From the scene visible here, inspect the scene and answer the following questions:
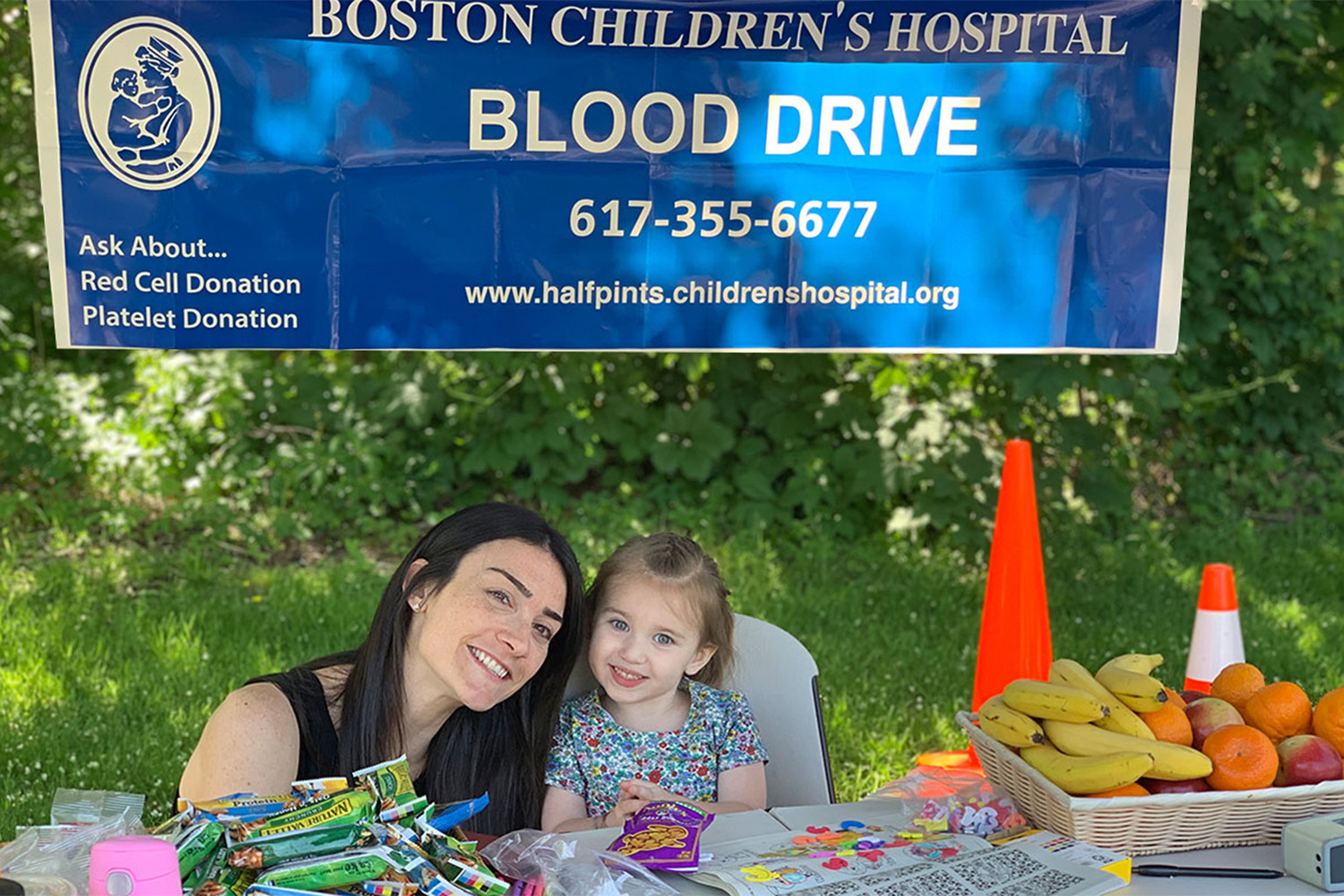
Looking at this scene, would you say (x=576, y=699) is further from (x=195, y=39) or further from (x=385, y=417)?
(x=385, y=417)

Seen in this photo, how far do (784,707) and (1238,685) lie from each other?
109cm

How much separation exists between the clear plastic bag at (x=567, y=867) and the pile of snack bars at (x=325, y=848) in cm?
6

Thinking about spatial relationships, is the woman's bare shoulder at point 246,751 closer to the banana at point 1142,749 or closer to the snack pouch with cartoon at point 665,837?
the snack pouch with cartoon at point 665,837

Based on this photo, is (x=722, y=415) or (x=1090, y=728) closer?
(x=1090, y=728)

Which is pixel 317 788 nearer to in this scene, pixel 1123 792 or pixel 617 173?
pixel 1123 792

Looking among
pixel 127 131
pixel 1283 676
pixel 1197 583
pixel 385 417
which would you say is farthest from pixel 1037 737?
pixel 385 417

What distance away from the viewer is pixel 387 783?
7.59 feet

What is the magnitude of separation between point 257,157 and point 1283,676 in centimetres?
439

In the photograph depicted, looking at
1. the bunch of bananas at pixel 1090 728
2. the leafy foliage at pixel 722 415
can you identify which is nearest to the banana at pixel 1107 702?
the bunch of bananas at pixel 1090 728

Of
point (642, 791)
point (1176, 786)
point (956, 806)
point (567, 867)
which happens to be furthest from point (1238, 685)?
point (567, 867)

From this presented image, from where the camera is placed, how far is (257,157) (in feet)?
10.6

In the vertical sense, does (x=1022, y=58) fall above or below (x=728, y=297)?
above

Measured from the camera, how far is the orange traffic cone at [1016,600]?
445 centimetres

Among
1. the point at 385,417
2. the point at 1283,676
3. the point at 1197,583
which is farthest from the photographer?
the point at 385,417
